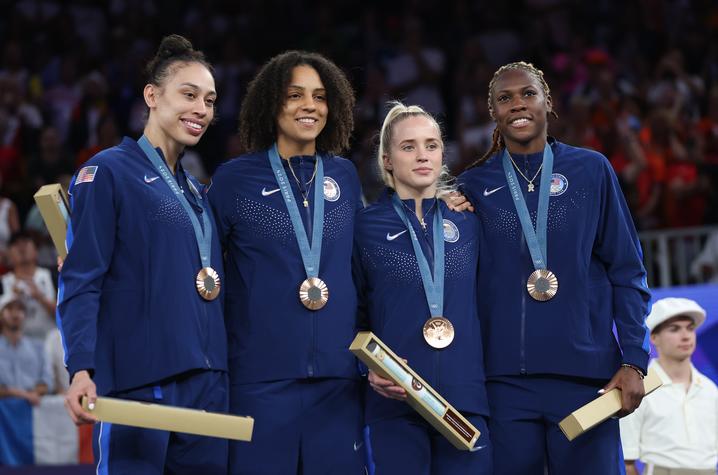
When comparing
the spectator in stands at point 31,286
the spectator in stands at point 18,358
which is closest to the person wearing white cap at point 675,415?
the spectator in stands at point 18,358

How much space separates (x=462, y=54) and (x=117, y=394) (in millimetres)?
8711

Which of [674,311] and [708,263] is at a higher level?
[708,263]

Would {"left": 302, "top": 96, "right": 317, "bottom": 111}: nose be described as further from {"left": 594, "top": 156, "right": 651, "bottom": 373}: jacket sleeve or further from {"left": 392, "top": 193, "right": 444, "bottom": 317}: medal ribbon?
{"left": 594, "top": 156, "right": 651, "bottom": 373}: jacket sleeve

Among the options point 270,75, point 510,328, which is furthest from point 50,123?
point 510,328

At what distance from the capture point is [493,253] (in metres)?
4.81

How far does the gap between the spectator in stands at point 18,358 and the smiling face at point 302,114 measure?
14.2 feet

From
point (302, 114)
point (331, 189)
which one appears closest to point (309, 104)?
point (302, 114)

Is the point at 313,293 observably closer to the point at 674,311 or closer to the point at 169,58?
the point at 169,58

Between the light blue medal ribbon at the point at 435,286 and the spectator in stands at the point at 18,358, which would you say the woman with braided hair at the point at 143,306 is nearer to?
the light blue medal ribbon at the point at 435,286

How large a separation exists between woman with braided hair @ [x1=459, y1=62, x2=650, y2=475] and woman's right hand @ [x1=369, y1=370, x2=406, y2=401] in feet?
1.51

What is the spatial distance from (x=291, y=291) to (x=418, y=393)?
622 millimetres

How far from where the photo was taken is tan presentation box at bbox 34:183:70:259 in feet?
14.3

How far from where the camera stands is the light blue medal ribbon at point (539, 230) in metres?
4.68

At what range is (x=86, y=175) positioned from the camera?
171 inches
